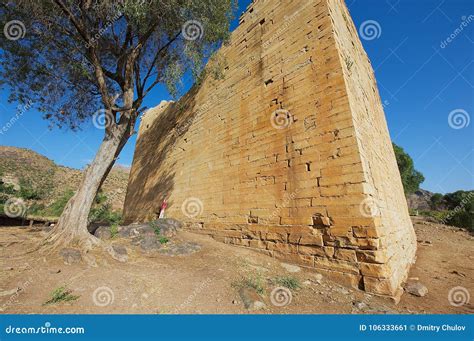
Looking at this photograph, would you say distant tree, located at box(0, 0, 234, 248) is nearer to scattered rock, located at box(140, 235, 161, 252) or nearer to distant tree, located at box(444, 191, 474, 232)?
scattered rock, located at box(140, 235, 161, 252)

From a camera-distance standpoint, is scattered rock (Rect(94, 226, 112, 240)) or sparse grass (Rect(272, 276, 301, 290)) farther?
scattered rock (Rect(94, 226, 112, 240))

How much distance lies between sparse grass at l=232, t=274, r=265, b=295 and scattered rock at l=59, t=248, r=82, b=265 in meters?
3.14

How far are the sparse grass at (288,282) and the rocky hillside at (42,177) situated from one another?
24586mm

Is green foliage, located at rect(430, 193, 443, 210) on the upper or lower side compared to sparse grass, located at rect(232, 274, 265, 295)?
upper

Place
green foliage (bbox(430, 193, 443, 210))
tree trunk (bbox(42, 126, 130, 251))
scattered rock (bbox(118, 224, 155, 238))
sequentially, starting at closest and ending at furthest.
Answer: tree trunk (bbox(42, 126, 130, 251)) → scattered rock (bbox(118, 224, 155, 238)) → green foliage (bbox(430, 193, 443, 210))

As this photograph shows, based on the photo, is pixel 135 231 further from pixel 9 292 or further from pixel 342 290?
pixel 342 290

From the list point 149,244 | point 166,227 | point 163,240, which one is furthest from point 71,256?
point 166,227

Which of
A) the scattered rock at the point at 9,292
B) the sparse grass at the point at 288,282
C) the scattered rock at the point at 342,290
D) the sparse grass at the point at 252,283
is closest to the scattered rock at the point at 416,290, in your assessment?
the scattered rock at the point at 342,290

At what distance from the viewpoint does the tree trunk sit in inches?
206

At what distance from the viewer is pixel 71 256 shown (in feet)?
14.8

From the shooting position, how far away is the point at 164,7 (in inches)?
259

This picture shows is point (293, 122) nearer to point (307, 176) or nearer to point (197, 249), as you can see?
point (307, 176)

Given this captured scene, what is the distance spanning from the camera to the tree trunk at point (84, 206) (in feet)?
17.2


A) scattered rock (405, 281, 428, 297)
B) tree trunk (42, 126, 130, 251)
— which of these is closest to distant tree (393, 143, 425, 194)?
scattered rock (405, 281, 428, 297)
